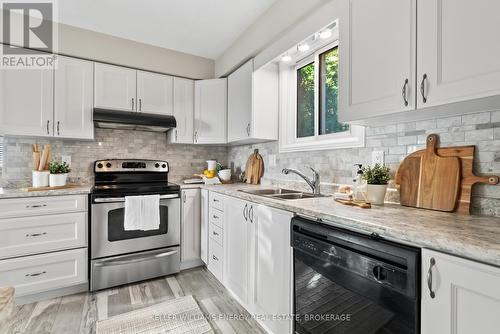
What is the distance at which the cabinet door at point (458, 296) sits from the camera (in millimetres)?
679

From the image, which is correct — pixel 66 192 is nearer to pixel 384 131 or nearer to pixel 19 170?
pixel 19 170

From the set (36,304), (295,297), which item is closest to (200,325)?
(295,297)

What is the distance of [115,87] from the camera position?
2.63 meters

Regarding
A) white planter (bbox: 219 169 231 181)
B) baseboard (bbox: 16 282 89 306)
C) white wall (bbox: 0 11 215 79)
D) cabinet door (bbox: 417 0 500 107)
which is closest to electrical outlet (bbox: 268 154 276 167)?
white planter (bbox: 219 169 231 181)

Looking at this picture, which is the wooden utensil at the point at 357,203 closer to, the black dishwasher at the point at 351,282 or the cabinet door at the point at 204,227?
the black dishwasher at the point at 351,282

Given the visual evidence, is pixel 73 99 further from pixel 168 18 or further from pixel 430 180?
pixel 430 180

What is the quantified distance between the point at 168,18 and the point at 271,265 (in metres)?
2.39

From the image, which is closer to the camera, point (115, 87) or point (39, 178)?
point (39, 178)

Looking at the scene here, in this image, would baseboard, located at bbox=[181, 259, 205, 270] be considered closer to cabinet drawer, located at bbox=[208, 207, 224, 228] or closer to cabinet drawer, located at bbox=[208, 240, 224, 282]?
cabinet drawer, located at bbox=[208, 240, 224, 282]

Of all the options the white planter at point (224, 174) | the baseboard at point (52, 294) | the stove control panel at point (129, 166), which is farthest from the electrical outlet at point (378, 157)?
the baseboard at point (52, 294)

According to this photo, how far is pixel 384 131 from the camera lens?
1.55 metres

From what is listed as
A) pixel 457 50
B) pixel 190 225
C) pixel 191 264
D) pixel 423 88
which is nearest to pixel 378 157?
pixel 423 88

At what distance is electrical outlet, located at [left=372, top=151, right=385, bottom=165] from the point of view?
5.10 ft

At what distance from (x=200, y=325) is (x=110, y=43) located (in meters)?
2.87
